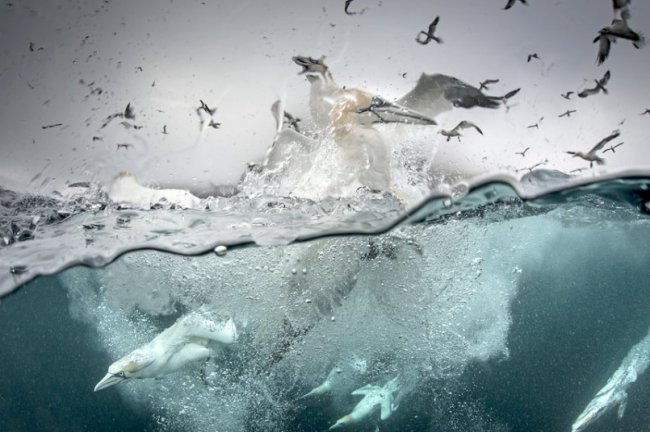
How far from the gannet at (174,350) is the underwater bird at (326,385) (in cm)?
264

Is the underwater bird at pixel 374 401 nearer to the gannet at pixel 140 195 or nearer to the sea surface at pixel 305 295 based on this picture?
the sea surface at pixel 305 295

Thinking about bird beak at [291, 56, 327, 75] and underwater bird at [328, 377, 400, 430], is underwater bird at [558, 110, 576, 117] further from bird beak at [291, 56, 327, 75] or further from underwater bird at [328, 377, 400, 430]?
underwater bird at [328, 377, 400, 430]

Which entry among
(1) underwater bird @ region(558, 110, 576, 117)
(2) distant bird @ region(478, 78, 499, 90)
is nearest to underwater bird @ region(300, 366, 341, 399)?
(1) underwater bird @ region(558, 110, 576, 117)

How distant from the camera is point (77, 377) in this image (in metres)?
18.8

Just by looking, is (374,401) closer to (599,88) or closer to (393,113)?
(393,113)

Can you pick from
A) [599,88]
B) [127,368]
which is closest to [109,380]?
[127,368]

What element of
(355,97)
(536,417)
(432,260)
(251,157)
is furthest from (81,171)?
(536,417)

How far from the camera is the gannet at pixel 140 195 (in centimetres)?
541

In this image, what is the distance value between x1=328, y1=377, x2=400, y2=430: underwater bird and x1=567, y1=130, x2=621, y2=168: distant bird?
8.08 m

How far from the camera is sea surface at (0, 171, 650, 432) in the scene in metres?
6.66

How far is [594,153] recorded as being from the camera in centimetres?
504

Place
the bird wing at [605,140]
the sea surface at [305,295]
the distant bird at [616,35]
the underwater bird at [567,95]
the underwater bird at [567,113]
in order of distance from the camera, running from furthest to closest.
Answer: the sea surface at [305,295]
the bird wing at [605,140]
the underwater bird at [567,113]
the underwater bird at [567,95]
the distant bird at [616,35]

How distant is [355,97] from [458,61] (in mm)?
1079

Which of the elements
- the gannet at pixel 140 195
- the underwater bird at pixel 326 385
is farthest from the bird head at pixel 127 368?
the underwater bird at pixel 326 385
